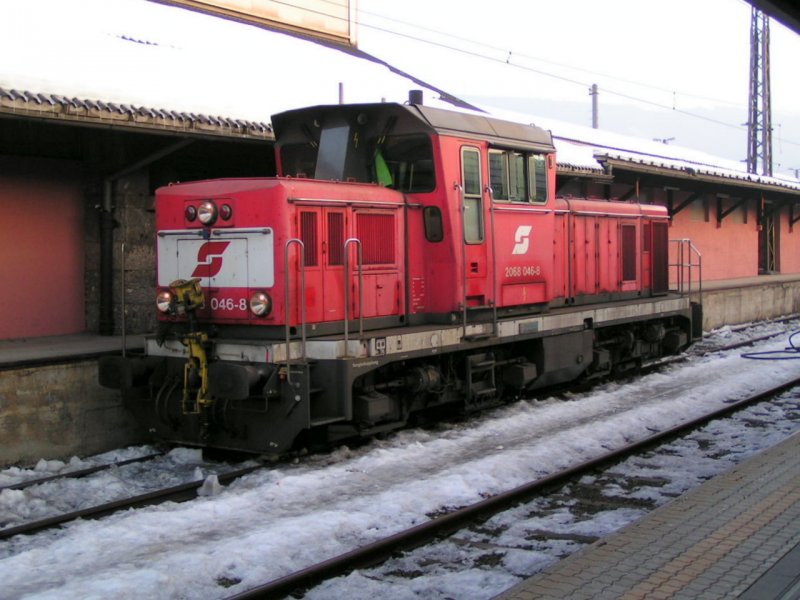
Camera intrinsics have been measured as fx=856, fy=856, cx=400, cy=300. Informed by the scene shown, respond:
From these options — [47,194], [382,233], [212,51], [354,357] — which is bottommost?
[354,357]

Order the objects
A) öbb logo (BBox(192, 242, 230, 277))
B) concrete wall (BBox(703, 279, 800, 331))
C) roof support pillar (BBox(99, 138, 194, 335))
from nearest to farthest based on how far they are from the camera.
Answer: öbb logo (BBox(192, 242, 230, 277)), roof support pillar (BBox(99, 138, 194, 335)), concrete wall (BBox(703, 279, 800, 331))

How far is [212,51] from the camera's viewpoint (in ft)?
49.2

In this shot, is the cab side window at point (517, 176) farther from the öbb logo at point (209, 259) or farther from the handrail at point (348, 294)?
the öbb logo at point (209, 259)

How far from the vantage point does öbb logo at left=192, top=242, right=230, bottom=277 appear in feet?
26.3

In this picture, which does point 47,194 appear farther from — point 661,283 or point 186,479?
point 661,283

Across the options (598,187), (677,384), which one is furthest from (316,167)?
(598,187)

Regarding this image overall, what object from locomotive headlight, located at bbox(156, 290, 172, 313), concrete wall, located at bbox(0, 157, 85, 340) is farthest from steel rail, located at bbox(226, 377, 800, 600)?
concrete wall, located at bbox(0, 157, 85, 340)

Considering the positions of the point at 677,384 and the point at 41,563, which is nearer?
the point at 41,563

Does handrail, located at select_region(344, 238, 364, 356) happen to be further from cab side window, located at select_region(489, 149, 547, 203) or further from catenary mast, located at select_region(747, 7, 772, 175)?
catenary mast, located at select_region(747, 7, 772, 175)

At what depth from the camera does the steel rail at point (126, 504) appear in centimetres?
618

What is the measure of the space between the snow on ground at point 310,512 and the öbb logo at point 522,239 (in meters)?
1.98

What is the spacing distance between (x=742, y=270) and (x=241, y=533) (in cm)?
2515

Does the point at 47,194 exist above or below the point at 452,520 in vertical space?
above

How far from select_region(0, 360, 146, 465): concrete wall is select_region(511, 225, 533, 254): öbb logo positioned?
473cm
